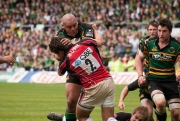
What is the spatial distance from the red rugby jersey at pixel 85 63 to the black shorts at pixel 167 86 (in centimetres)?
196

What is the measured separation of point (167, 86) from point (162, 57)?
2.01ft

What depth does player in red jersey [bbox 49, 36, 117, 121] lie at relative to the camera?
891 cm

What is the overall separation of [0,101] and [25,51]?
54.0 feet

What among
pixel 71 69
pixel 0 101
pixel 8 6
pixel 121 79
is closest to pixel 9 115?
pixel 0 101

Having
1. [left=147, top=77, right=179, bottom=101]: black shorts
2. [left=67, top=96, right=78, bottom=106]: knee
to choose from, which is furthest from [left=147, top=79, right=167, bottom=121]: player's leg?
Answer: [left=67, top=96, right=78, bottom=106]: knee

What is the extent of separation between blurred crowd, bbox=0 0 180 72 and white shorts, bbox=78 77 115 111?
18931mm

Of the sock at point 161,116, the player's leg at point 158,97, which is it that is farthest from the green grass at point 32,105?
the player's leg at point 158,97

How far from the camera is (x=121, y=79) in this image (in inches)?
1068

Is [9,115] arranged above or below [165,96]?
below

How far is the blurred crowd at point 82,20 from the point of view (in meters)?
30.3

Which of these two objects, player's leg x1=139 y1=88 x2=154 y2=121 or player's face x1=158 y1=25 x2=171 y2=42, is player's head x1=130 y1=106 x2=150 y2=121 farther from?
player's leg x1=139 y1=88 x2=154 y2=121

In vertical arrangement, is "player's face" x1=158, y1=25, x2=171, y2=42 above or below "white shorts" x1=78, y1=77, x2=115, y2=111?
above

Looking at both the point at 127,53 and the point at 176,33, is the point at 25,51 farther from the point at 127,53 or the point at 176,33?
the point at 176,33

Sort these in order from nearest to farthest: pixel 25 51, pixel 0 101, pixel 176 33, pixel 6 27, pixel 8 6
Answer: pixel 0 101 → pixel 176 33 → pixel 25 51 → pixel 6 27 → pixel 8 6
